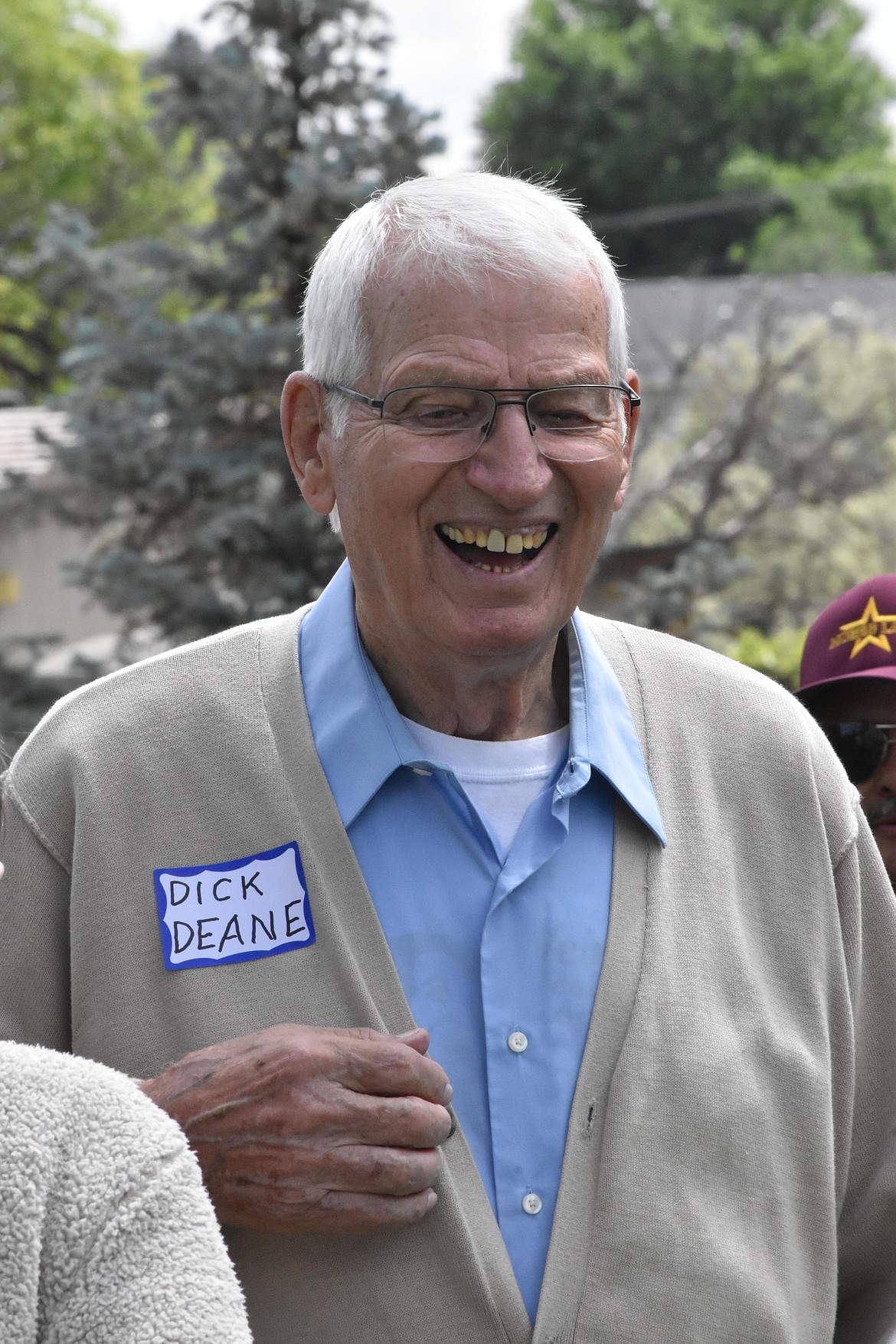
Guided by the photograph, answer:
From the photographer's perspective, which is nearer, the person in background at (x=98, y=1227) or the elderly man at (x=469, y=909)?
the person in background at (x=98, y=1227)

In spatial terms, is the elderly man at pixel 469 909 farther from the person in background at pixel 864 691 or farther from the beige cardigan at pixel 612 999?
the person in background at pixel 864 691

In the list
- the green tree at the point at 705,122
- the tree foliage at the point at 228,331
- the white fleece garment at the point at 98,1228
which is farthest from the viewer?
the green tree at the point at 705,122

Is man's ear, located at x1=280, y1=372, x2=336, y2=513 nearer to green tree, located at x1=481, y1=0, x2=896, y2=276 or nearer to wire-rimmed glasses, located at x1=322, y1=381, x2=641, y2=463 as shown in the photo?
wire-rimmed glasses, located at x1=322, y1=381, x2=641, y2=463

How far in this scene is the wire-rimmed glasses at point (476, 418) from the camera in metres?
2.02

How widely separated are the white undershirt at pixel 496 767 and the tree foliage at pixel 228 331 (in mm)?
4078

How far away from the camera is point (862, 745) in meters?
2.82

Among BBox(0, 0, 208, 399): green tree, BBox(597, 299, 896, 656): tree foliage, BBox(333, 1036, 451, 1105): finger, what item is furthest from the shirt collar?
BBox(0, 0, 208, 399): green tree

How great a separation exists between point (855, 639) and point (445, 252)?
1279mm

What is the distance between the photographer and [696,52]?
2415 inches

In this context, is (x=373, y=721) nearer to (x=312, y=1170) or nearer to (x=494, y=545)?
(x=494, y=545)

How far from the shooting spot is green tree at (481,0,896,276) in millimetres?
56781

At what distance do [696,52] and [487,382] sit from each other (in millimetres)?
64718

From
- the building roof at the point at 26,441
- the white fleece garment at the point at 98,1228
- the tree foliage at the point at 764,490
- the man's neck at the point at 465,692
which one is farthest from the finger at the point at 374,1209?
the building roof at the point at 26,441

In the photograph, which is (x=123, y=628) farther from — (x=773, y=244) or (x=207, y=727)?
(x=773, y=244)
